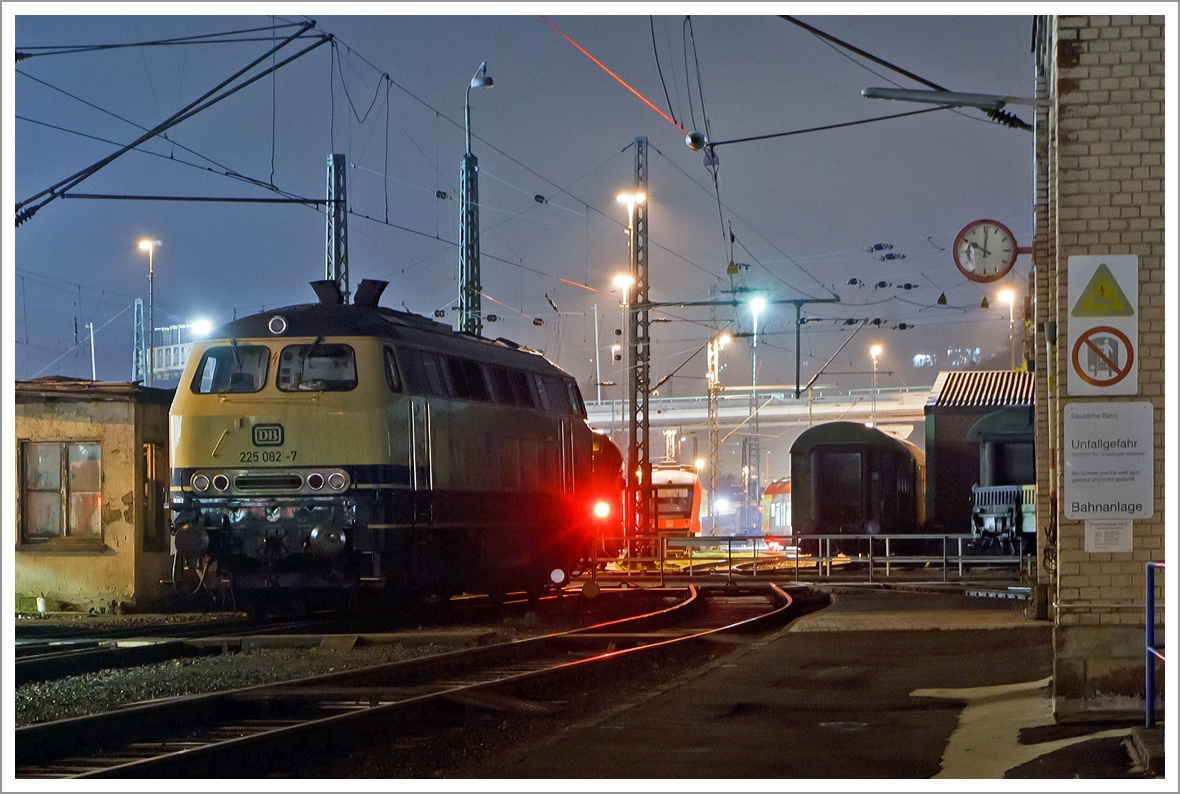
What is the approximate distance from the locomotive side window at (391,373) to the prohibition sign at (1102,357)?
9.25m

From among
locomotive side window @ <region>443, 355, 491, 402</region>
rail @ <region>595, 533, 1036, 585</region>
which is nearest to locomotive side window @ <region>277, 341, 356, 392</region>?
locomotive side window @ <region>443, 355, 491, 402</region>

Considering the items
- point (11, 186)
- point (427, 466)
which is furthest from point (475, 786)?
point (427, 466)

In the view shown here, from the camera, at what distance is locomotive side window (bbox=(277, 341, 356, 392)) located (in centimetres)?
1681

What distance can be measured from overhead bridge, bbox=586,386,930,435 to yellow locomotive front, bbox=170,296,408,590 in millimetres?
65159

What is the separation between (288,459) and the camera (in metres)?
16.6

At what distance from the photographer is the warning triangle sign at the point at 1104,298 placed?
9258 mm

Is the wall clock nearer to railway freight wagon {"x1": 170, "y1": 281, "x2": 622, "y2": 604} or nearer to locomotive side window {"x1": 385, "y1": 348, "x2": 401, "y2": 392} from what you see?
railway freight wagon {"x1": 170, "y1": 281, "x2": 622, "y2": 604}

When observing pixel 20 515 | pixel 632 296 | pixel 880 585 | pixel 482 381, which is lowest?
pixel 880 585

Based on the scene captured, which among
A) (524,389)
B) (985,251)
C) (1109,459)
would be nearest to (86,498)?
(524,389)

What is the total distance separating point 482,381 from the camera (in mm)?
19141

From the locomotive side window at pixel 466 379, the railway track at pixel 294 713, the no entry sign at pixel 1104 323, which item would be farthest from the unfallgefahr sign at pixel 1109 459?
the locomotive side window at pixel 466 379

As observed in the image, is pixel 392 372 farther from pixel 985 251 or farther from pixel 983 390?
pixel 983 390

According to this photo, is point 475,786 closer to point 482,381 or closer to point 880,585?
point 482,381

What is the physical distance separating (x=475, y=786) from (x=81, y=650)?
25.4ft
